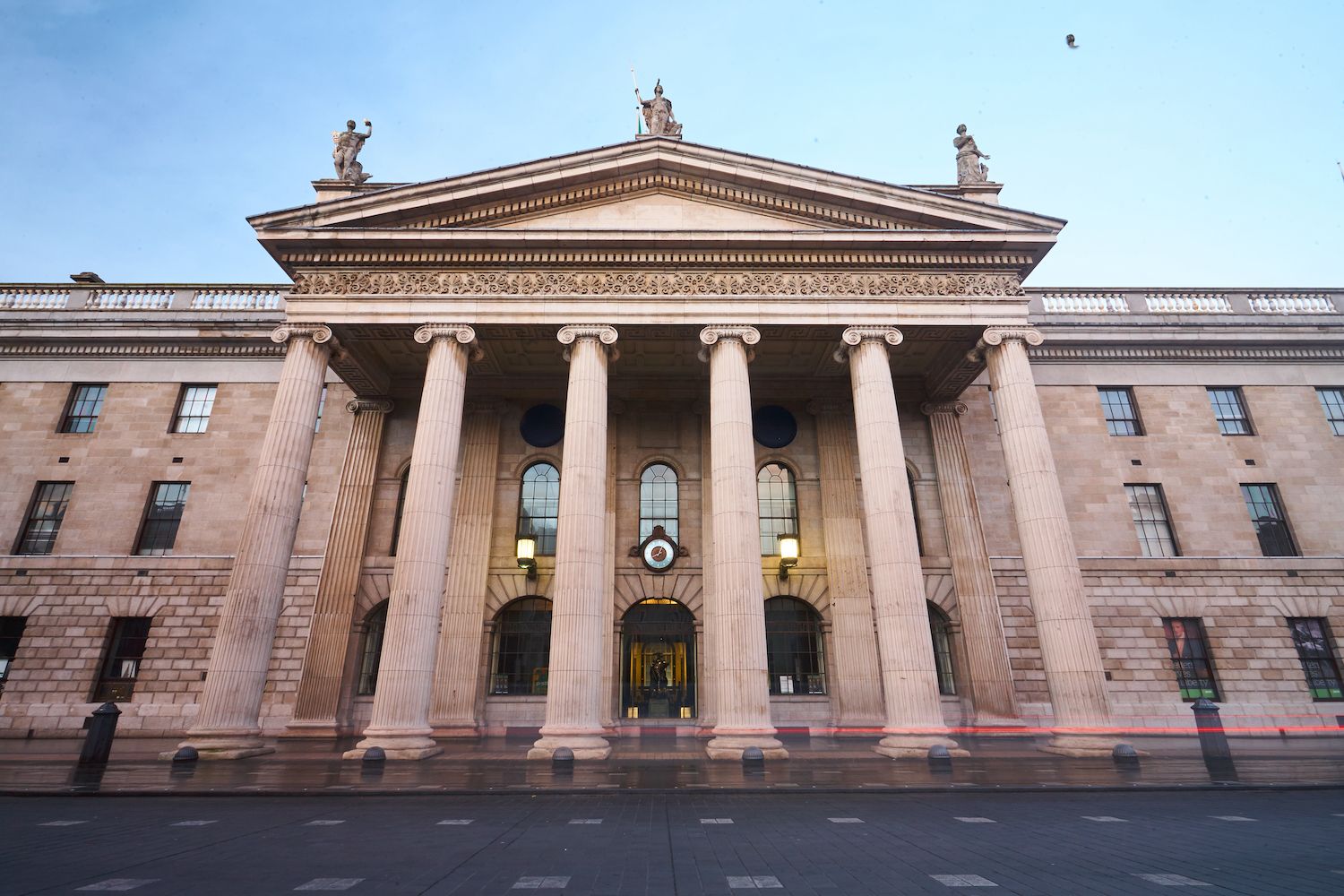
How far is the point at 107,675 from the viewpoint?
20594mm

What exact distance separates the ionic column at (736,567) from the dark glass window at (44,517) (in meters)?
22.2

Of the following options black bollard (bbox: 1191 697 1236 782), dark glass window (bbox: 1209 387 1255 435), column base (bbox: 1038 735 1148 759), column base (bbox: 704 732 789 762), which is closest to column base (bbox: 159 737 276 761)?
column base (bbox: 704 732 789 762)

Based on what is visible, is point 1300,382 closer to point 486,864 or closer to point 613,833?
point 613,833

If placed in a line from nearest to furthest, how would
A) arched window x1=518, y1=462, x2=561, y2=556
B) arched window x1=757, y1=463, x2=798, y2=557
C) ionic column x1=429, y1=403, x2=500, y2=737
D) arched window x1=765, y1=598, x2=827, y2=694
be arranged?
ionic column x1=429, y1=403, x2=500, y2=737 → arched window x1=765, y1=598, x2=827, y2=694 → arched window x1=518, y1=462, x2=561, y2=556 → arched window x1=757, y1=463, x2=798, y2=557

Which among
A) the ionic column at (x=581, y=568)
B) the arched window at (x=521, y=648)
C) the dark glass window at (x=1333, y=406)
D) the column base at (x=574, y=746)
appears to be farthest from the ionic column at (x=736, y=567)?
the dark glass window at (x=1333, y=406)

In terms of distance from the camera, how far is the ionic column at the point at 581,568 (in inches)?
583

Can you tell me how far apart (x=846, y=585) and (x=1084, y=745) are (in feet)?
25.3

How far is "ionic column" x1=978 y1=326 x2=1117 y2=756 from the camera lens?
1519 centimetres

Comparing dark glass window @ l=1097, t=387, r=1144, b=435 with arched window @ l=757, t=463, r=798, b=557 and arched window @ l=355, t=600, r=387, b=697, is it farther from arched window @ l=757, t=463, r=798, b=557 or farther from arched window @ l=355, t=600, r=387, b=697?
arched window @ l=355, t=600, r=387, b=697

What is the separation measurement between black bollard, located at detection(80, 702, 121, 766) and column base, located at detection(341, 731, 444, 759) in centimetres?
464

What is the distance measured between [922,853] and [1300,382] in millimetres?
27025

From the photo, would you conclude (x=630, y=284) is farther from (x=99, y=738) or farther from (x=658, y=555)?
(x=99, y=738)

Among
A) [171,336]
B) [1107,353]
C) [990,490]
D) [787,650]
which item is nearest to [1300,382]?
[1107,353]

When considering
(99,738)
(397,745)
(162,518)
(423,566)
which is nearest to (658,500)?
(423,566)
